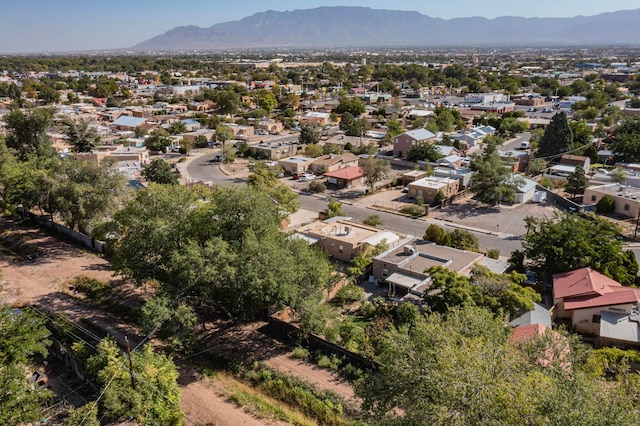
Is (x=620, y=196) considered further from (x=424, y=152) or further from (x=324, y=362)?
(x=324, y=362)

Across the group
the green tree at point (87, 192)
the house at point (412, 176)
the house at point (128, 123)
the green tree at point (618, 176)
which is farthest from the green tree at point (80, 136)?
Result: the green tree at point (618, 176)

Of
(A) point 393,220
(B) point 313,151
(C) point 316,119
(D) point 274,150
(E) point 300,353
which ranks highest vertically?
(C) point 316,119

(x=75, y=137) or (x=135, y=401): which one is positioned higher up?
(x=75, y=137)

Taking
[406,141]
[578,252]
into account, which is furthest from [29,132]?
[578,252]

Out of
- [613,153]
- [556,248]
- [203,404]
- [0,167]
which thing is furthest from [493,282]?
[613,153]

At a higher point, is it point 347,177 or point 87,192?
point 87,192

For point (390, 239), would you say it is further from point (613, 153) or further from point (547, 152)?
point (613, 153)
